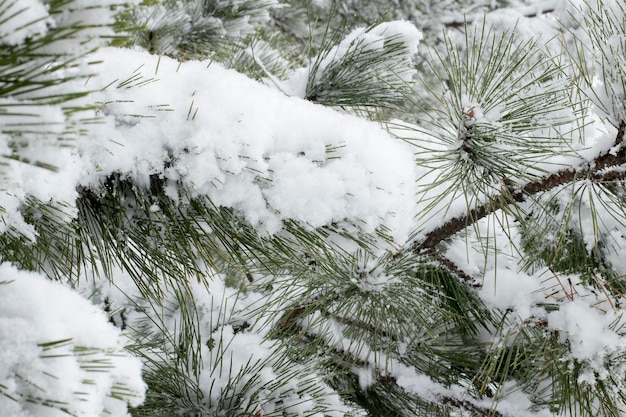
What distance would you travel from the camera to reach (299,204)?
24.1 inches

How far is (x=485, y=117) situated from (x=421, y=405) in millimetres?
767

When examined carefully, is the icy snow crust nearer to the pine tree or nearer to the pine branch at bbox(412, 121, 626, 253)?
the pine tree

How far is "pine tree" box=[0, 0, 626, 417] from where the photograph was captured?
1.39 ft

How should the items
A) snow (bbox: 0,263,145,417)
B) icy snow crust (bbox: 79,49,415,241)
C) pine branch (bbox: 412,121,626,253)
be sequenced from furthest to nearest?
pine branch (bbox: 412,121,626,253) < icy snow crust (bbox: 79,49,415,241) < snow (bbox: 0,263,145,417)

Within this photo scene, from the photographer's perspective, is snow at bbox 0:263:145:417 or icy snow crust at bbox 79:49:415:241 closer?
snow at bbox 0:263:145:417

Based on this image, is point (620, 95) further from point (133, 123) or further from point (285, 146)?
point (133, 123)

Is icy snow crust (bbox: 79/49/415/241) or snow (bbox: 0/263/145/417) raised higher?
icy snow crust (bbox: 79/49/415/241)

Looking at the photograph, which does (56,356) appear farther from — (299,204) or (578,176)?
(578,176)

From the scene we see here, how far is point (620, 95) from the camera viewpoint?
31.8 inches

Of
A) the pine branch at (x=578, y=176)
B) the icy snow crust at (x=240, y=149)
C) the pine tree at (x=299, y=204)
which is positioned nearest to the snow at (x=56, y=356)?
the pine tree at (x=299, y=204)

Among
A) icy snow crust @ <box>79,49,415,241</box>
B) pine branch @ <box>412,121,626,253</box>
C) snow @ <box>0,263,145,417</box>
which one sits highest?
icy snow crust @ <box>79,49,415,241</box>

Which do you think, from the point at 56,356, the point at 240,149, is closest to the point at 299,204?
the point at 240,149

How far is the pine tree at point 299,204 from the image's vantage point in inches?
16.6

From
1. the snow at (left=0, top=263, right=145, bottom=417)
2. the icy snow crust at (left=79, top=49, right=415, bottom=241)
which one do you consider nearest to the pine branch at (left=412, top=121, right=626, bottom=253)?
the icy snow crust at (left=79, top=49, right=415, bottom=241)
